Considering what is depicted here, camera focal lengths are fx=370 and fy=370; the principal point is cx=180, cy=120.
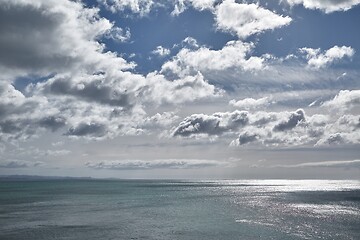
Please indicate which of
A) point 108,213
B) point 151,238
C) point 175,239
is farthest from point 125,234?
point 108,213

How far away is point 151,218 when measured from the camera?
87.6 metres

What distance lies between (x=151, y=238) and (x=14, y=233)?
24.4 m

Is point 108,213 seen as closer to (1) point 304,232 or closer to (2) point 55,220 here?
(2) point 55,220

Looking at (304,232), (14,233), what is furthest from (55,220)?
(304,232)

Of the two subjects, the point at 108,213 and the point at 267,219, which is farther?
the point at 108,213

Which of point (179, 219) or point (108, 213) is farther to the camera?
point (108, 213)

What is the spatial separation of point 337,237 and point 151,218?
4174 centimetres

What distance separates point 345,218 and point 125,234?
5252 centimetres

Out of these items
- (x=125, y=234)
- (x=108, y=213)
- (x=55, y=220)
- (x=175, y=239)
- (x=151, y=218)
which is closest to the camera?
(x=175, y=239)

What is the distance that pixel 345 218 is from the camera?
86.2m

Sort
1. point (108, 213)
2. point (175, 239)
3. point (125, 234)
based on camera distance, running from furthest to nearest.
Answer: point (108, 213)
point (125, 234)
point (175, 239)

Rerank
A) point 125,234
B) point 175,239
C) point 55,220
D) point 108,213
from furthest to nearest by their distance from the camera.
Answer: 1. point 108,213
2. point 55,220
3. point 125,234
4. point 175,239

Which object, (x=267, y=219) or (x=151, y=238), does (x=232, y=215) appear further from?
(x=151, y=238)

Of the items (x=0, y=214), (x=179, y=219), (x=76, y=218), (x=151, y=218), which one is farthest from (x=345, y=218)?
(x=0, y=214)
